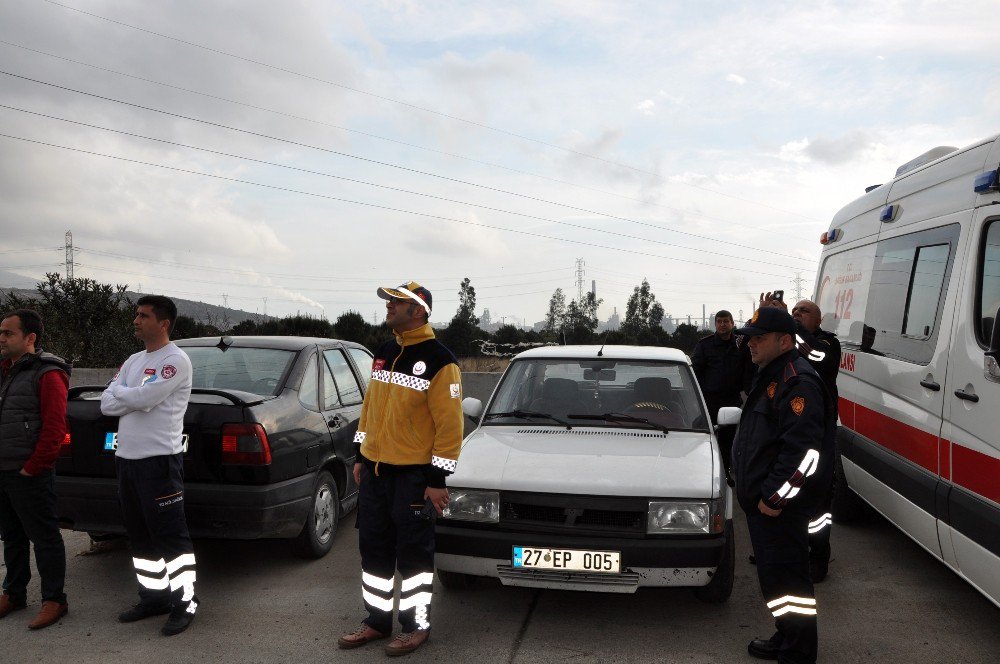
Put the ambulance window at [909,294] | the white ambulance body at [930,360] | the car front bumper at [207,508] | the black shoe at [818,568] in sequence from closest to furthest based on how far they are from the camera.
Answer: the white ambulance body at [930,360], the ambulance window at [909,294], the car front bumper at [207,508], the black shoe at [818,568]

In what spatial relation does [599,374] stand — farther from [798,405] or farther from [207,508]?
[207,508]

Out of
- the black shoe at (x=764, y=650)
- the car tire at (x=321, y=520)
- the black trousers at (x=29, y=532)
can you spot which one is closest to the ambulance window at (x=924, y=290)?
the black shoe at (x=764, y=650)

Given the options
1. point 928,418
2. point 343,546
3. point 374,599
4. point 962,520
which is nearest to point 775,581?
point 962,520

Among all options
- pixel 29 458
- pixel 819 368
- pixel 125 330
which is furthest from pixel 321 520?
pixel 125 330

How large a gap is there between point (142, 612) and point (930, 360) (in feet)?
15.0

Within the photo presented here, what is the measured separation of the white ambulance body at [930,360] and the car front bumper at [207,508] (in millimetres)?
3707

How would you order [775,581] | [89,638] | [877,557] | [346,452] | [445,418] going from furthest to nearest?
[346,452], [877,557], [89,638], [445,418], [775,581]

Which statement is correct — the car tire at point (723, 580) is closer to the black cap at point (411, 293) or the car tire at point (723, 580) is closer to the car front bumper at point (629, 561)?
the car front bumper at point (629, 561)

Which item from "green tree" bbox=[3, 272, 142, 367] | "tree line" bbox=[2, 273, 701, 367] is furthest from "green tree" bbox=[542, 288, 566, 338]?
"green tree" bbox=[3, 272, 142, 367]

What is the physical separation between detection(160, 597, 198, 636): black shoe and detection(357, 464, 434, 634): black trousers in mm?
1024

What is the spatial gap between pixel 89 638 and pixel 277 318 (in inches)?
1097

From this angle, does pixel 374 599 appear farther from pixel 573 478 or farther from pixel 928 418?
pixel 928 418

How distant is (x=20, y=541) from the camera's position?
4113 millimetres

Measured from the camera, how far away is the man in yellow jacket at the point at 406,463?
3590mm
